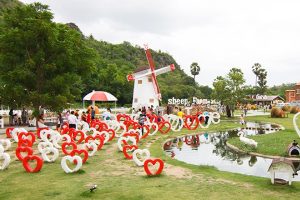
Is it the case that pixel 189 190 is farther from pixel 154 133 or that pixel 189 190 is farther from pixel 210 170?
pixel 154 133

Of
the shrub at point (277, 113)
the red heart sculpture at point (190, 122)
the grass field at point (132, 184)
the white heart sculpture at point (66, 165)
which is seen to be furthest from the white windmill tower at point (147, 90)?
the white heart sculpture at point (66, 165)

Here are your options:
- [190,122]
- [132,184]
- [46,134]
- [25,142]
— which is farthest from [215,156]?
[190,122]

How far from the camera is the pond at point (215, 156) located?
12.2 m

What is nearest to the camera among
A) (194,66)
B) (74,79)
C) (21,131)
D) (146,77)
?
(21,131)

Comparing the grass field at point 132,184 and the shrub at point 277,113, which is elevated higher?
the shrub at point 277,113

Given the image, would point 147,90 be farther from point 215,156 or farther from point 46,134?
point 215,156

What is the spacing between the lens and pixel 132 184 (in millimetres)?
9195

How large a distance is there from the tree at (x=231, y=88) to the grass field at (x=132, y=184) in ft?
78.8

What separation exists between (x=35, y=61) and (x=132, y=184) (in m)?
12.2

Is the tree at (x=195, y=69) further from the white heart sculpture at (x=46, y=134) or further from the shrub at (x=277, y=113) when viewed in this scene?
the white heart sculpture at (x=46, y=134)

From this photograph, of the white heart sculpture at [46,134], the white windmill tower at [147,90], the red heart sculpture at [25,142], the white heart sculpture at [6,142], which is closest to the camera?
the red heart sculpture at [25,142]

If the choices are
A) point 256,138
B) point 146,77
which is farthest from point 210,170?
point 146,77

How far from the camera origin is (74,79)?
19812mm

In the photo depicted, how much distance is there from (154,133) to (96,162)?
8521 millimetres
